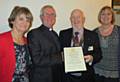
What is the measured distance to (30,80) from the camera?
2.92 m

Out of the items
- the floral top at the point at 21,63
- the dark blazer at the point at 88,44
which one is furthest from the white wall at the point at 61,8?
the floral top at the point at 21,63

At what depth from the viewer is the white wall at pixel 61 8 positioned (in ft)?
10.4

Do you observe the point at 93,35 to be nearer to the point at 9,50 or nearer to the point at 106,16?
the point at 106,16

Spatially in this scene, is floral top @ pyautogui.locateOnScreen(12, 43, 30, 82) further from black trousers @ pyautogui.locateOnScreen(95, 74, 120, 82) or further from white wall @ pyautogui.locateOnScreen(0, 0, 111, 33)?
black trousers @ pyautogui.locateOnScreen(95, 74, 120, 82)

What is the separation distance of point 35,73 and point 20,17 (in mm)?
616

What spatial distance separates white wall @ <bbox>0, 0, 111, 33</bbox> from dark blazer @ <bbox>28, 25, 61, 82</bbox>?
17.5 inches

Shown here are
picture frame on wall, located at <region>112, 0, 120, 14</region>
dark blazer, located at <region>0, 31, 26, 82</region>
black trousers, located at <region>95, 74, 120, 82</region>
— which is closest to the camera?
dark blazer, located at <region>0, 31, 26, 82</region>

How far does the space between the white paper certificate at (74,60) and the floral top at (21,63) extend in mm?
468

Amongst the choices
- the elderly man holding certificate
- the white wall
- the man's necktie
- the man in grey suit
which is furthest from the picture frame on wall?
the man in grey suit

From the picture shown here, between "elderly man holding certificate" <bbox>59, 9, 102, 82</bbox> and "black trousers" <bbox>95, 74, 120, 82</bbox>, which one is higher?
"elderly man holding certificate" <bbox>59, 9, 102, 82</bbox>

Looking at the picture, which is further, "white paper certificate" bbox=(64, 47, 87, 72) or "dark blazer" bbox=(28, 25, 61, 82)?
"white paper certificate" bbox=(64, 47, 87, 72)

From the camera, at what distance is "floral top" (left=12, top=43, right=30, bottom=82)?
2725mm

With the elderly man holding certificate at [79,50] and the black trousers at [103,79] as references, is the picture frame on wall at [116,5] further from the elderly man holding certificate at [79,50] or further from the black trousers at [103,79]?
the black trousers at [103,79]

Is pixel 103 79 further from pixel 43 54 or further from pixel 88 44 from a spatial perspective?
pixel 43 54
